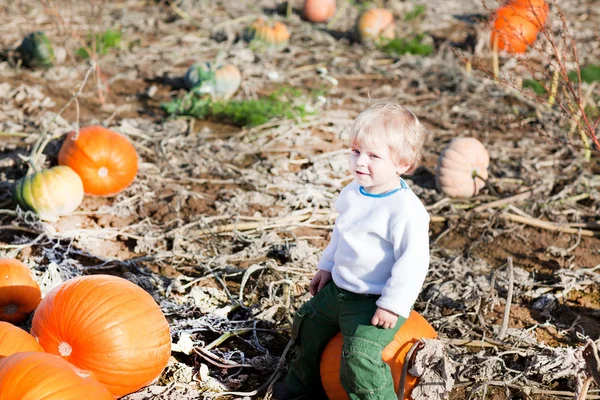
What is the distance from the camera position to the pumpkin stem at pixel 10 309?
368 cm

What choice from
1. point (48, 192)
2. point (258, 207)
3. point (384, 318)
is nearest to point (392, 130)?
point (384, 318)

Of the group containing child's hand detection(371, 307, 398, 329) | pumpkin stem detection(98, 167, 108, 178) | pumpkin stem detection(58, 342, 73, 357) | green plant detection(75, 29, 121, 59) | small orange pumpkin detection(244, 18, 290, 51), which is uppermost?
child's hand detection(371, 307, 398, 329)

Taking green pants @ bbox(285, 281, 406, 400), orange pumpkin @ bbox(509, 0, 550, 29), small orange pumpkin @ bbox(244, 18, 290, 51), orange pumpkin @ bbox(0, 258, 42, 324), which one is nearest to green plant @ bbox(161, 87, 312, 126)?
small orange pumpkin @ bbox(244, 18, 290, 51)

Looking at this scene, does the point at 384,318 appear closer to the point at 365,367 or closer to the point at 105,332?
the point at 365,367

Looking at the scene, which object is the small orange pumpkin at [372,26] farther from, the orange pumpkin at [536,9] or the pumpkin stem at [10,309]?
the pumpkin stem at [10,309]

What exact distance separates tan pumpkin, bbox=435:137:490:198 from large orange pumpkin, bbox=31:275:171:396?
3.11 meters

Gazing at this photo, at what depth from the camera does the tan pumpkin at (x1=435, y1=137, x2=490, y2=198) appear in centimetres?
568

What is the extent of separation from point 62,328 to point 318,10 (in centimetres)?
855

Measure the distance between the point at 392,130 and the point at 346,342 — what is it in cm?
93

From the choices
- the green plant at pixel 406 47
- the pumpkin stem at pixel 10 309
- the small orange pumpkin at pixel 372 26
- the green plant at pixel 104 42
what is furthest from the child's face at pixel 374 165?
the small orange pumpkin at pixel 372 26

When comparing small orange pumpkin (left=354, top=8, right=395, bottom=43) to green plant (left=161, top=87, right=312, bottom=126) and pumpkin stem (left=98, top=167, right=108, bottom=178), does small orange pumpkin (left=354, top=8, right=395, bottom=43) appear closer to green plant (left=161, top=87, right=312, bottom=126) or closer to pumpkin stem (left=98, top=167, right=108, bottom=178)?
green plant (left=161, top=87, right=312, bottom=126)

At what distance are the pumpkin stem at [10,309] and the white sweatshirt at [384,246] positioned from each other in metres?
1.74

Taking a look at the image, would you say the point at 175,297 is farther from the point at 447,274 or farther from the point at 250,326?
the point at 447,274

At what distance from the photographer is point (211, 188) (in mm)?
5750
